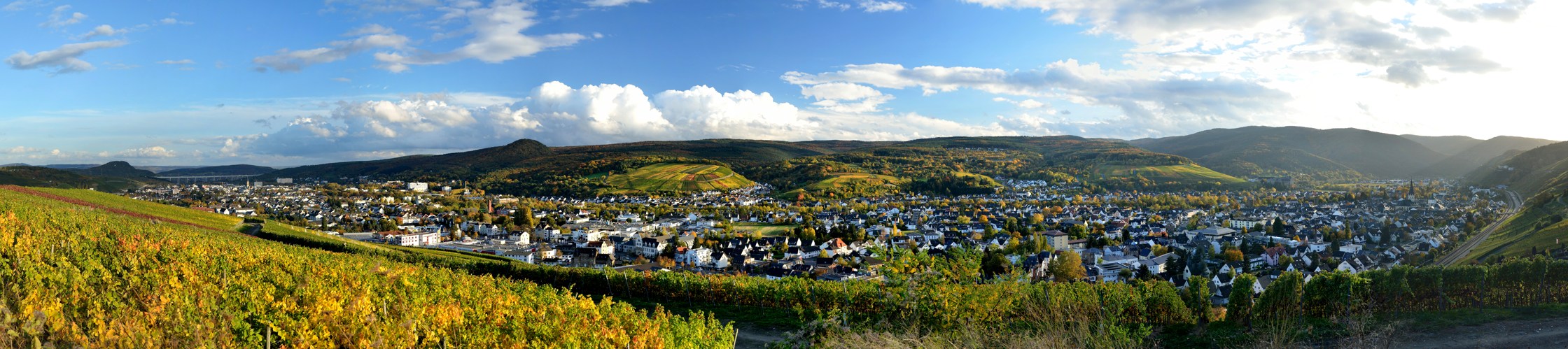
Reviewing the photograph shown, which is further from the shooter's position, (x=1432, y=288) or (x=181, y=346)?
(x=1432, y=288)

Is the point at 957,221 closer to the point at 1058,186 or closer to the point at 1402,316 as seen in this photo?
the point at 1402,316

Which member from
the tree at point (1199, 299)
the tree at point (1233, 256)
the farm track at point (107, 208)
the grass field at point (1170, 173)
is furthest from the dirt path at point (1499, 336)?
the grass field at point (1170, 173)

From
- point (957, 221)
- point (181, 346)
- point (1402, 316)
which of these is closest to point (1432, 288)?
point (1402, 316)

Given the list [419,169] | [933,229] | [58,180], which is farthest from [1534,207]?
[419,169]

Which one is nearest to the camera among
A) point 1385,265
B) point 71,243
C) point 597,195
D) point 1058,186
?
point 71,243

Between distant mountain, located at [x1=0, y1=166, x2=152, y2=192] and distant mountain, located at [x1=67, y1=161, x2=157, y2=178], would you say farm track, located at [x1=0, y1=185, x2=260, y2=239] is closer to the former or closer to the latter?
distant mountain, located at [x1=0, y1=166, x2=152, y2=192]
